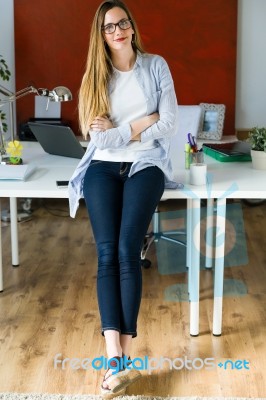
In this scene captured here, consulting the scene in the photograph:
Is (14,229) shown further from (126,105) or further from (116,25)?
(116,25)

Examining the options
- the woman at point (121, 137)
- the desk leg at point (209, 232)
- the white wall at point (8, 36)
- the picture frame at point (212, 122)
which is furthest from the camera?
the white wall at point (8, 36)

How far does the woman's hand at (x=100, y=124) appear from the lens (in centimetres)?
288

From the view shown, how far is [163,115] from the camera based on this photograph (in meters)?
2.93

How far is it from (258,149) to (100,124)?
754mm

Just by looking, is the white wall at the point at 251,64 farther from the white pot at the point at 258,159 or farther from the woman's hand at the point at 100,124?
the woman's hand at the point at 100,124

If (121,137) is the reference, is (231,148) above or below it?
below

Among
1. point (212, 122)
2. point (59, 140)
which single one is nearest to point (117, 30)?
point (59, 140)

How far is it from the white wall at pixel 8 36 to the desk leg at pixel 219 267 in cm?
286

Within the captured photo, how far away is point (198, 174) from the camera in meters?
2.92

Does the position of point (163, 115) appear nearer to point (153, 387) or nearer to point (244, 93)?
point (153, 387)

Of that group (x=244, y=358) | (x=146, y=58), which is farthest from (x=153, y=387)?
(x=146, y=58)

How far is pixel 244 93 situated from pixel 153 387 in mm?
3174

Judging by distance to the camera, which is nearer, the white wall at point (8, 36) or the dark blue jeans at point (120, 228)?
the dark blue jeans at point (120, 228)

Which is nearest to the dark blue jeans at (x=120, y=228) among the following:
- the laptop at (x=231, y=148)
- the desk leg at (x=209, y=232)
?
the laptop at (x=231, y=148)
